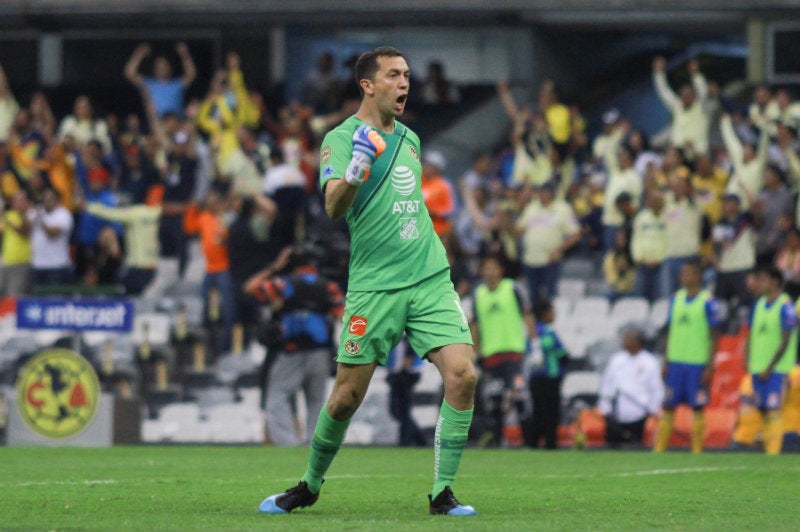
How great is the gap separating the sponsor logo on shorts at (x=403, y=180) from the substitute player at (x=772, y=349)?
9392mm

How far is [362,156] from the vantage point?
782 cm

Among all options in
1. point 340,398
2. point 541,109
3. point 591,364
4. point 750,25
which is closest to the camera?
point 340,398

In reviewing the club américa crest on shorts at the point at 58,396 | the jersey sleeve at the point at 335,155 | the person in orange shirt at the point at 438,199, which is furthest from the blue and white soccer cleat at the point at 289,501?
the person in orange shirt at the point at 438,199

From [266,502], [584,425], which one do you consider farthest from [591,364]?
[266,502]

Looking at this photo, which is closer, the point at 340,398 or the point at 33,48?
the point at 340,398

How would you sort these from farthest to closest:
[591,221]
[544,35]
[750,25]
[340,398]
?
[544,35]
[750,25]
[591,221]
[340,398]

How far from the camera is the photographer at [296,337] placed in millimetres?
17812

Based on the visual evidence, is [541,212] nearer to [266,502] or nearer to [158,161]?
[158,161]

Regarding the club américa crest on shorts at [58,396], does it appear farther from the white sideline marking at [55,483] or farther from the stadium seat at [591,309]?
the stadium seat at [591,309]

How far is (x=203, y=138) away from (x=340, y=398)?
58.2 ft

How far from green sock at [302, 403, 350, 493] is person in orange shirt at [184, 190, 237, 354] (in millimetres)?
13580

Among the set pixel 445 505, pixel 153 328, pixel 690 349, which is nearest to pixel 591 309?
pixel 690 349

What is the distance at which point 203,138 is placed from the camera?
84.2ft

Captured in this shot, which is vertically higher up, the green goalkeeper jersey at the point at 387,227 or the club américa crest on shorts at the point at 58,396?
the green goalkeeper jersey at the point at 387,227
